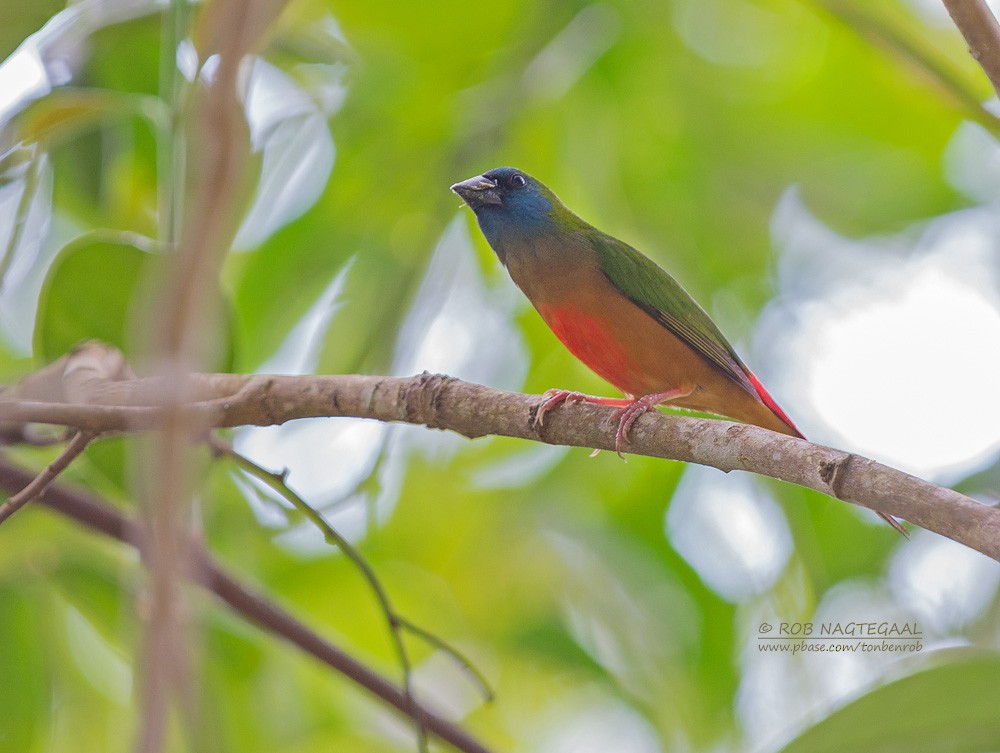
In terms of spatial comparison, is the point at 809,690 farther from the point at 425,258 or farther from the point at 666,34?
the point at 666,34

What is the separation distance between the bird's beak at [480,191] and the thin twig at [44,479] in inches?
77.6

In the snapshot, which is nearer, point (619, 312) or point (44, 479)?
point (44, 479)

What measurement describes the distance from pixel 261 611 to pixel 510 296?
2.40 m

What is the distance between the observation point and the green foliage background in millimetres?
3721

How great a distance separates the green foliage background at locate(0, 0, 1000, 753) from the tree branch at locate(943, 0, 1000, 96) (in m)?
1.37

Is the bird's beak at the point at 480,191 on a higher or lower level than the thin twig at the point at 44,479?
higher

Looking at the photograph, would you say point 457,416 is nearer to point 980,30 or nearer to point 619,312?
point 980,30

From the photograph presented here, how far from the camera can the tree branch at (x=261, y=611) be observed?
276 cm

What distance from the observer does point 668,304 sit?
382 centimetres

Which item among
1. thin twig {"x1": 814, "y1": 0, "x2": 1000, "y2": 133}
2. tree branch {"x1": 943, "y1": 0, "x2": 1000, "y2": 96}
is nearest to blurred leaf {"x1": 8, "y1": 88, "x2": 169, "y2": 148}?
thin twig {"x1": 814, "y1": 0, "x2": 1000, "y2": 133}

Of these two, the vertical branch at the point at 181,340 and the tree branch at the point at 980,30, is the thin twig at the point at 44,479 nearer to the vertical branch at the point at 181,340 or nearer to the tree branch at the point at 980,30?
the vertical branch at the point at 181,340

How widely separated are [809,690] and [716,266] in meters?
1.83

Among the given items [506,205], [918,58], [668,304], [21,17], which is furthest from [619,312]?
[21,17]

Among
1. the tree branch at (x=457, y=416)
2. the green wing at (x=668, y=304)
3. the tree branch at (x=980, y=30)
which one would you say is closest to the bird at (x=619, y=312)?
the green wing at (x=668, y=304)
